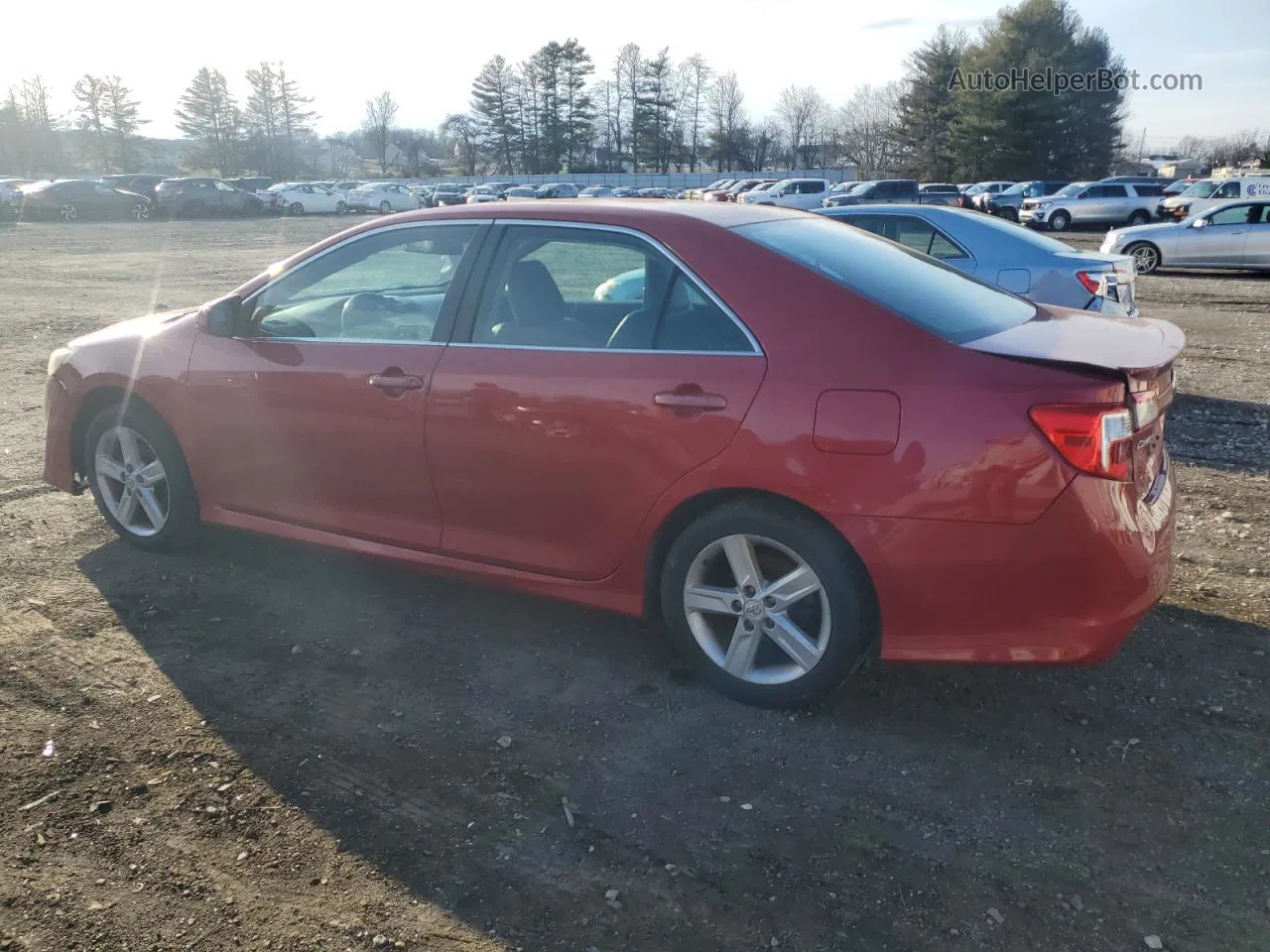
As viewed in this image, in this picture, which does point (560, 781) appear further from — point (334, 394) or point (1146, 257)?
point (1146, 257)

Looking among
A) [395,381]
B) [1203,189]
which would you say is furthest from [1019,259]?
[1203,189]

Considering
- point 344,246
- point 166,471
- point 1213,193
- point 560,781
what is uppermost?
point 344,246

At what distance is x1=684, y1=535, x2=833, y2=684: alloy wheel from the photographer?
349 cm

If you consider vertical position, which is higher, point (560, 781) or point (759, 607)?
point (759, 607)

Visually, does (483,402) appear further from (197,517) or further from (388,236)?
(197,517)

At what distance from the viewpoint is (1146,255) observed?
2073 cm

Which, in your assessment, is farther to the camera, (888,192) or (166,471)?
(888,192)

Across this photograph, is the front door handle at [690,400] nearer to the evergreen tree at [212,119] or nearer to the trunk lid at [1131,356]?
the trunk lid at [1131,356]

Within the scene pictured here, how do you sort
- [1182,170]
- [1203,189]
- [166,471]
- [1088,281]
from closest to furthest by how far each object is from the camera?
1. [166,471]
2. [1088,281]
3. [1203,189]
4. [1182,170]

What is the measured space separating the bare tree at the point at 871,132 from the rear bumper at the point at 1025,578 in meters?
84.0

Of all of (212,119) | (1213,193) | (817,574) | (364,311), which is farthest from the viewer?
(212,119)

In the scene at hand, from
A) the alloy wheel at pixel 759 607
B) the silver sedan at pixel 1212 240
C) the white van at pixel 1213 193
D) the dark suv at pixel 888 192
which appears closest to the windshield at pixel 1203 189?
the white van at pixel 1213 193

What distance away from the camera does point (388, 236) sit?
Result: 4422 millimetres

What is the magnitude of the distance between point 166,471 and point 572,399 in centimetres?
230
